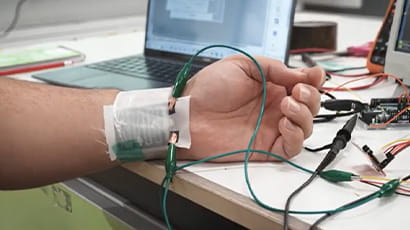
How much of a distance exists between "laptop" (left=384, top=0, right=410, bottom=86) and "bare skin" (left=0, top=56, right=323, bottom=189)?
0.30 m

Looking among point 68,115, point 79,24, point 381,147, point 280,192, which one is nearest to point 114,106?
Result: point 68,115

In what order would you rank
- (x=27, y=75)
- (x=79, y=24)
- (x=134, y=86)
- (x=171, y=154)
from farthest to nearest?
(x=79, y=24) < (x=27, y=75) < (x=134, y=86) < (x=171, y=154)

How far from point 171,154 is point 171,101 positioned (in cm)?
8

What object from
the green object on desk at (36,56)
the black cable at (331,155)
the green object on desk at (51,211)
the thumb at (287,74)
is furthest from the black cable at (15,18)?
the black cable at (331,155)

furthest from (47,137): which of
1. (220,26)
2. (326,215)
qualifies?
(220,26)

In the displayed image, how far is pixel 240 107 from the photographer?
606mm

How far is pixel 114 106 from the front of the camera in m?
0.58

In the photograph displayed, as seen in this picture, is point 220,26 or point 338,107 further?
point 220,26

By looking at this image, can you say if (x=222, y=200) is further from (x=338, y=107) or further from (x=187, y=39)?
(x=187, y=39)

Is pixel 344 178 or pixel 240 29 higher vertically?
pixel 240 29

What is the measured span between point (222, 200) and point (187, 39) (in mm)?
593

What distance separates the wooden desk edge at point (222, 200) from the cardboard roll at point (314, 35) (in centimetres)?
72

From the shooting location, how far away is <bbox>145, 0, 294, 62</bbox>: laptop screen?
85 centimetres

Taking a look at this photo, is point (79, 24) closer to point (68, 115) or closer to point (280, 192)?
point (68, 115)
